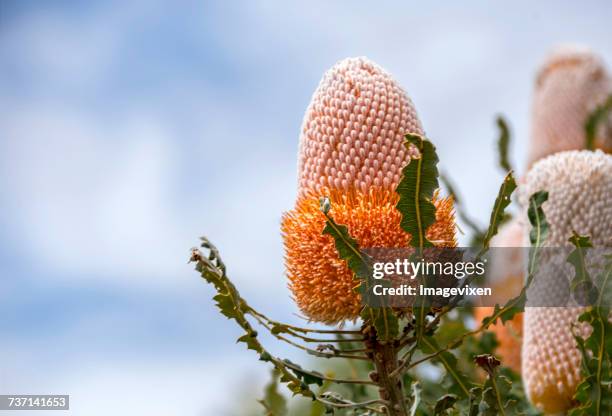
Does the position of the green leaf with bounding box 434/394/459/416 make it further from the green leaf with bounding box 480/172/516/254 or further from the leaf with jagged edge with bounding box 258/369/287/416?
the leaf with jagged edge with bounding box 258/369/287/416

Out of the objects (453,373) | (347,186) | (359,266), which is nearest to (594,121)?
(453,373)

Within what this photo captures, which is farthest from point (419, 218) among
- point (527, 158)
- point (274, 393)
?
point (527, 158)

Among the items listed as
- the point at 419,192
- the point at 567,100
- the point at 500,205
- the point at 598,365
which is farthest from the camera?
the point at 567,100

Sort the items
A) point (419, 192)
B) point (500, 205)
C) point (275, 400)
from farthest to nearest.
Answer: point (275, 400)
point (500, 205)
point (419, 192)

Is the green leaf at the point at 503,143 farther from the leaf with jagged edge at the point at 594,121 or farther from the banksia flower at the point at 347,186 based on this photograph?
the banksia flower at the point at 347,186

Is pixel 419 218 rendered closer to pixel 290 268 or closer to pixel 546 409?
pixel 290 268

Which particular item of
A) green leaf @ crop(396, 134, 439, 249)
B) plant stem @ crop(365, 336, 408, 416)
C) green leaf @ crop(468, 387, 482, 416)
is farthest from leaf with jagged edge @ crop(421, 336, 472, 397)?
green leaf @ crop(396, 134, 439, 249)

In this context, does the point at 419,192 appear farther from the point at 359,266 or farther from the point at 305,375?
the point at 305,375
